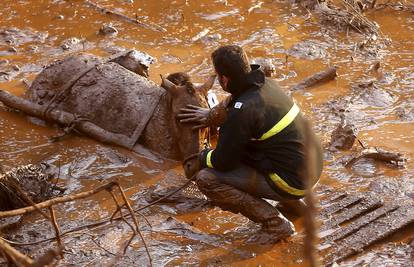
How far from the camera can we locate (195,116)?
5.78 m

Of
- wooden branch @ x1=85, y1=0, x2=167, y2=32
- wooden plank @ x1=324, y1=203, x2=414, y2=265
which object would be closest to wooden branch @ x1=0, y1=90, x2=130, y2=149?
wooden plank @ x1=324, y1=203, x2=414, y2=265

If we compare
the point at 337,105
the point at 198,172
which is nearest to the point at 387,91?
the point at 337,105

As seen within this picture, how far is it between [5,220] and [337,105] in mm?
4119

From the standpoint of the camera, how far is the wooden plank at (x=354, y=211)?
514cm

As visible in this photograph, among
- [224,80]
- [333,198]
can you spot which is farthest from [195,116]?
[333,198]

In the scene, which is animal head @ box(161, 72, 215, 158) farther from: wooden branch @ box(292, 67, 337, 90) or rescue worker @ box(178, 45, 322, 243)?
wooden branch @ box(292, 67, 337, 90)

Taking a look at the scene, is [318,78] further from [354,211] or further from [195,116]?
[354,211]

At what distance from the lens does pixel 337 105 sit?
7.51 m

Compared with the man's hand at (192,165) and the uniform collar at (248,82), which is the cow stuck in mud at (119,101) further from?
the uniform collar at (248,82)

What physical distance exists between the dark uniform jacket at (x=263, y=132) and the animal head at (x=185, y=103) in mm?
1039

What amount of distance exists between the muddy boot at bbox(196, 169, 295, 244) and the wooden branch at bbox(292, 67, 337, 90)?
3249 millimetres

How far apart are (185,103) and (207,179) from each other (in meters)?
1.17

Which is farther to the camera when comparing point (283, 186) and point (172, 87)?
point (172, 87)

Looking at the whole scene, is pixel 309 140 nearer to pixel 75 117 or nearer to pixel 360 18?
pixel 75 117
